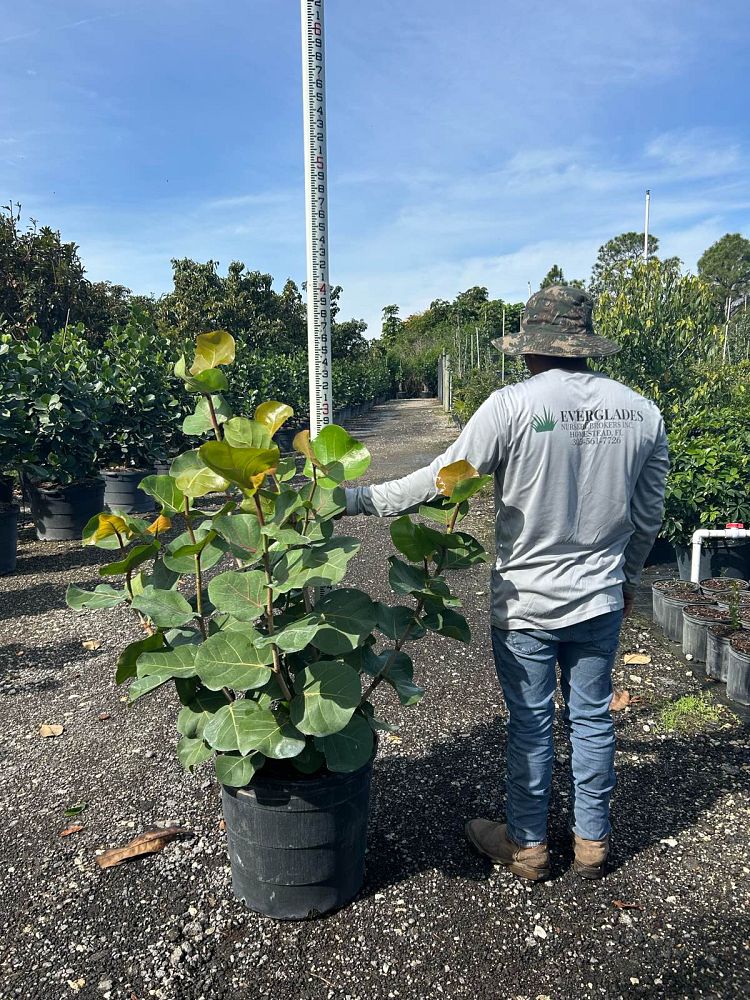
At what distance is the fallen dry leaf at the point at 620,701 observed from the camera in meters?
3.70

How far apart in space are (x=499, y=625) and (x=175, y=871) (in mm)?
1420

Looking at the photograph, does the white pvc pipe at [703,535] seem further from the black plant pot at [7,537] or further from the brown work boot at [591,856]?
the black plant pot at [7,537]

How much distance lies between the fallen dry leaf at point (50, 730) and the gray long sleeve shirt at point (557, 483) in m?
2.31

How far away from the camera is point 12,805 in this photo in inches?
116

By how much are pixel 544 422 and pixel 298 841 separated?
56.7 inches

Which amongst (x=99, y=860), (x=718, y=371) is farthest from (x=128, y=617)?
(x=718, y=371)

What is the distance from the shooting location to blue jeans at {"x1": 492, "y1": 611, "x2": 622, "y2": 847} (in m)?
2.25

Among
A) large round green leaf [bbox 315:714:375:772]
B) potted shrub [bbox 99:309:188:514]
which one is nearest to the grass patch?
large round green leaf [bbox 315:714:375:772]

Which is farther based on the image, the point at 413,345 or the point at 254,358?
the point at 413,345

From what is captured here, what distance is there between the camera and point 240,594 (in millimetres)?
1942

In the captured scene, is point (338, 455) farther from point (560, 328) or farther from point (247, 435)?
point (560, 328)

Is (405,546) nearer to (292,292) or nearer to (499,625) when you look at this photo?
(499,625)

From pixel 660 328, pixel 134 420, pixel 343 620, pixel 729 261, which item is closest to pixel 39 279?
pixel 134 420

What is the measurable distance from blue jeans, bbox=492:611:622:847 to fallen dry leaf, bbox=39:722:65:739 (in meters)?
2.33
